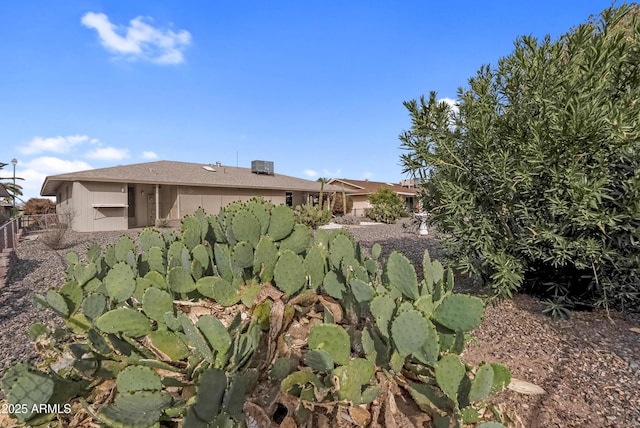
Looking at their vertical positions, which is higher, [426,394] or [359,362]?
[359,362]

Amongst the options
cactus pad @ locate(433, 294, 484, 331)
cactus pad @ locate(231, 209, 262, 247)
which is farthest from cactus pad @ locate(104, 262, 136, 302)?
cactus pad @ locate(433, 294, 484, 331)

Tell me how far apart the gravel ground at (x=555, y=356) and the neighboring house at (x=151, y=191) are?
1294 centimetres

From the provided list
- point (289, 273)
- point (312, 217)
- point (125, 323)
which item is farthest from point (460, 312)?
point (312, 217)

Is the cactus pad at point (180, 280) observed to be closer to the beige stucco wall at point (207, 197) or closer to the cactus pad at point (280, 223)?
the cactus pad at point (280, 223)

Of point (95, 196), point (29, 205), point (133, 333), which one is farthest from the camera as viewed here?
point (29, 205)

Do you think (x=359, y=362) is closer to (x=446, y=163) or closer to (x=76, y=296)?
(x=76, y=296)

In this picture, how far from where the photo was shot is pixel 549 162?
446 centimetres

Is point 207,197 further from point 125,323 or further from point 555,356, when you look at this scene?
point 555,356

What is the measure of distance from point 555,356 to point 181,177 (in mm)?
20300

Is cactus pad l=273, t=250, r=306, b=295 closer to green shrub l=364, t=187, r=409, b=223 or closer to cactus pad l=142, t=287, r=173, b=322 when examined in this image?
cactus pad l=142, t=287, r=173, b=322

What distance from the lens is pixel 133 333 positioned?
8.20ft

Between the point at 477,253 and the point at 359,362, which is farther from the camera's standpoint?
the point at 477,253

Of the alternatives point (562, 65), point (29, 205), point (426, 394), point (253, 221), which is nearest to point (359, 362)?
point (426, 394)

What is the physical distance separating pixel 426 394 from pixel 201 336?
135cm
